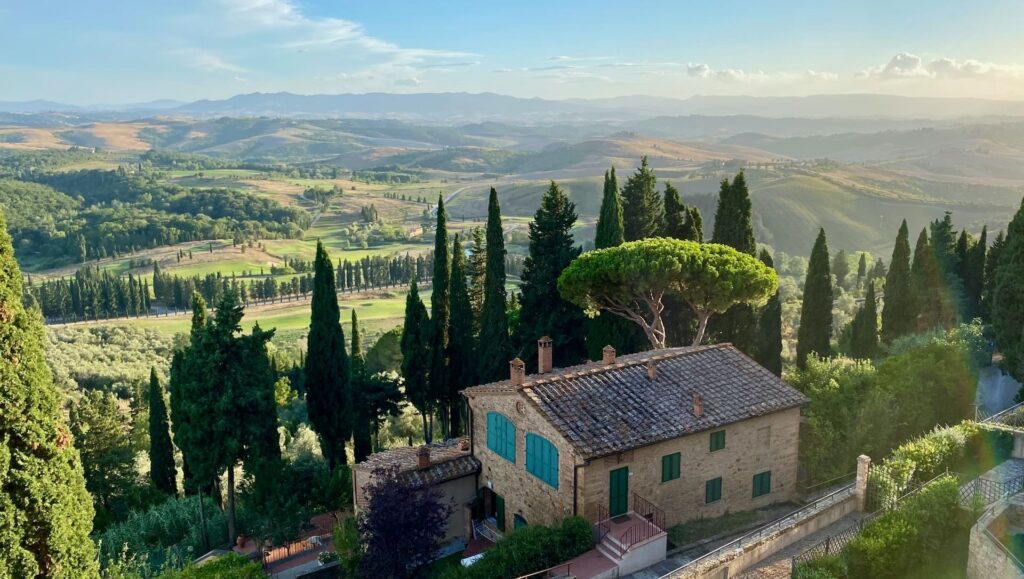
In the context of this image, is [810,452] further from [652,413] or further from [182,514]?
[182,514]

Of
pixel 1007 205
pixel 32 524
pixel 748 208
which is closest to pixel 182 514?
pixel 32 524

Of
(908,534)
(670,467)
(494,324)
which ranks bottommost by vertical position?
(670,467)

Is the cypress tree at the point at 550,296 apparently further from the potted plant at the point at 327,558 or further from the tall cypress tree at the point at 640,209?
the potted plant at the point at 327,558

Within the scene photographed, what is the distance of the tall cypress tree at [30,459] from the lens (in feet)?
38.5

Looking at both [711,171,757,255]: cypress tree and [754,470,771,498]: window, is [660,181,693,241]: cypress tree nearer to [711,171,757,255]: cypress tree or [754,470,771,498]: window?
[711,171,757,255]: cypress tree

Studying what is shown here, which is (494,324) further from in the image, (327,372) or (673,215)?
(673,215)

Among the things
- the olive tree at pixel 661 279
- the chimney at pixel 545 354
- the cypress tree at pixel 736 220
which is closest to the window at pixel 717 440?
the chimney at pixel 545 354

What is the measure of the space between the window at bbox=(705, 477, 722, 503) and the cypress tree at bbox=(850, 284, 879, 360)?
61.8 ft

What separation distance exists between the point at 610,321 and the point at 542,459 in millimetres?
11986

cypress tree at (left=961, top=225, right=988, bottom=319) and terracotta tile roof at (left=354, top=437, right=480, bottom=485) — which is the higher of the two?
cypress tree at (left=961, top=225, right=988, bottom=319)

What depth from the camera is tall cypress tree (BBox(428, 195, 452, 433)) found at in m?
32.6

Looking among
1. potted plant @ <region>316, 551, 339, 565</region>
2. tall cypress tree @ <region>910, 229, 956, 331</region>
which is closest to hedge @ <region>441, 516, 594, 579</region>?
potted plant @ <region>316, 551, 339, 565</region>

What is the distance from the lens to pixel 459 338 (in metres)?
33.0

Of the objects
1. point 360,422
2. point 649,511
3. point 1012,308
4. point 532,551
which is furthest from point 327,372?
point 1012,308
